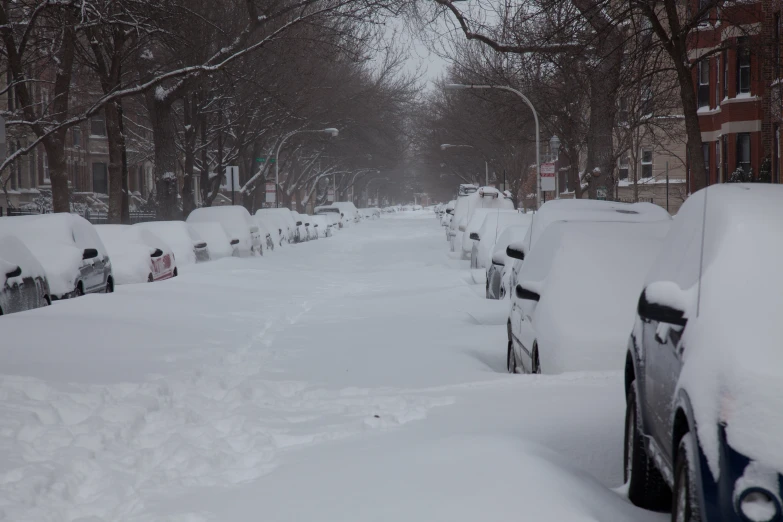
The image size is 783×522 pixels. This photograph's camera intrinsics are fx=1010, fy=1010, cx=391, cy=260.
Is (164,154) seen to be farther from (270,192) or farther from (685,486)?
(685,486)

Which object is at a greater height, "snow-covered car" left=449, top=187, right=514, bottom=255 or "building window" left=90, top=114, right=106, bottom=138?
"building window" left=90, top=114, right=106, bottom=138

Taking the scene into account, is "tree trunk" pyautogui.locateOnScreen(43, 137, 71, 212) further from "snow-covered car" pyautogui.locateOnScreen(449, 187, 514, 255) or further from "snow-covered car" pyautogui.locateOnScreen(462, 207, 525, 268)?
"snow-covered car" pyautogui.locateOnScreen(449, 187, 514, 255)

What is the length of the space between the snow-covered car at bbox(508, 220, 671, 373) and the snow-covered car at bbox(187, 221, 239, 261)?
2033 centimetres

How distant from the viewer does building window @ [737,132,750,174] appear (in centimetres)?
3462

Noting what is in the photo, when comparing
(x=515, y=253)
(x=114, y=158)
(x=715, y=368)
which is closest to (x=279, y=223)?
(x=114, y=158)

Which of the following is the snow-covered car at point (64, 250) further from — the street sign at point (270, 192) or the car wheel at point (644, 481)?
the street sign at point (270, 192)

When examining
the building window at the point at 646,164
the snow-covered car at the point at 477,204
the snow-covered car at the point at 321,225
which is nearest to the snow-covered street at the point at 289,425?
the snow-covered car at the point at 477,204

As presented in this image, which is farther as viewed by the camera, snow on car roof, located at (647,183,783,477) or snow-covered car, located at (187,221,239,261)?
snow-covered car, located at (187,221,239,261)

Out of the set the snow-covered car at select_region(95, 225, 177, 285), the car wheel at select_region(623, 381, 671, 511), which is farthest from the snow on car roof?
the snow-covered car at select_region(95, 225, 177, 285)

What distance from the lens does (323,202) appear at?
98.2 m

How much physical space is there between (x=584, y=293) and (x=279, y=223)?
35262mm

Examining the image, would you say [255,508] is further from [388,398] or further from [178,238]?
[178,238]

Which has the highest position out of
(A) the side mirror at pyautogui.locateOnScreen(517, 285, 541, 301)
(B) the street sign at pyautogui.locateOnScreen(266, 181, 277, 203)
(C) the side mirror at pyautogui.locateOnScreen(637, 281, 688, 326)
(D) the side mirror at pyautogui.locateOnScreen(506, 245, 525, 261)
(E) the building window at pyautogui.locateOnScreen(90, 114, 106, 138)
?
(E) the building window at pyautogui.locateOnScreen(90, 114, 106, 138)

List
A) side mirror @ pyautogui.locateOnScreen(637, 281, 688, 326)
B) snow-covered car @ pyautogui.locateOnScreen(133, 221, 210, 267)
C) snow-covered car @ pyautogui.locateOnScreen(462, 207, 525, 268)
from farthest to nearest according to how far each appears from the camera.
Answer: snow-covered car @ pyautogui.locateOnScreen(133, 221, 210, 267), snow-covered car @ pyautogui.locateOnScreen(462, 207, 525, 268), side mirror @ pyautogui.locateOnScreen(637, 281, 688, 326)
